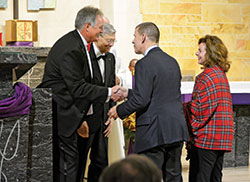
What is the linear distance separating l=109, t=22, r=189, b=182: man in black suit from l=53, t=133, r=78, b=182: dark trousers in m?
0.44

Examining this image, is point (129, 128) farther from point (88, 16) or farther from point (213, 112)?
point (88, 16)

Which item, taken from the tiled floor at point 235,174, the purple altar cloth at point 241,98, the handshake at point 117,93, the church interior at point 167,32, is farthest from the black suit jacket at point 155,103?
the purple altar cloth at point 241,98

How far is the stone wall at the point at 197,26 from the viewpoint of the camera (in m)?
9.00

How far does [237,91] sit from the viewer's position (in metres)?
6.27

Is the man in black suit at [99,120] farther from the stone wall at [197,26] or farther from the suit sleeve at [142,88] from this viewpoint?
the stone wall at [197,26]

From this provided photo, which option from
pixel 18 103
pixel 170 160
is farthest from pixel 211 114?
pixel 18 103

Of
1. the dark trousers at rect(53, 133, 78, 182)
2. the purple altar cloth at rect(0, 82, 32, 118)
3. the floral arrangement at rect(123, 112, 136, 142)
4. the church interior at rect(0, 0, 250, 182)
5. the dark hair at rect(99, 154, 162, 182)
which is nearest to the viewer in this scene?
the dark hair at rect(99, 154, 162, 182)

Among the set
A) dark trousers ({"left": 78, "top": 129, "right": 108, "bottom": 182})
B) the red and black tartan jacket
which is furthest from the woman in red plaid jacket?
dark trousers ({"left": 78, "top": 129, "right": 108, "bottom": 182})

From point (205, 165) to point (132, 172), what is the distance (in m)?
2.73

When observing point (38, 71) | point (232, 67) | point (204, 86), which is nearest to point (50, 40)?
point (38, 71)

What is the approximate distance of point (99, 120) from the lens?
401 centimetres

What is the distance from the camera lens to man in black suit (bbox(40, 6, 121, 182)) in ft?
11.5

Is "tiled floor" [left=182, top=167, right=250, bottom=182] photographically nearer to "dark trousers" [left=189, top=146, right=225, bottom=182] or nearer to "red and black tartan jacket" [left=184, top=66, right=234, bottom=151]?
"dark trousers" [left=189, top=146, right=225, bottom=182]

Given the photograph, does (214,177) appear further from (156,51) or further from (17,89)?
(17,89)
